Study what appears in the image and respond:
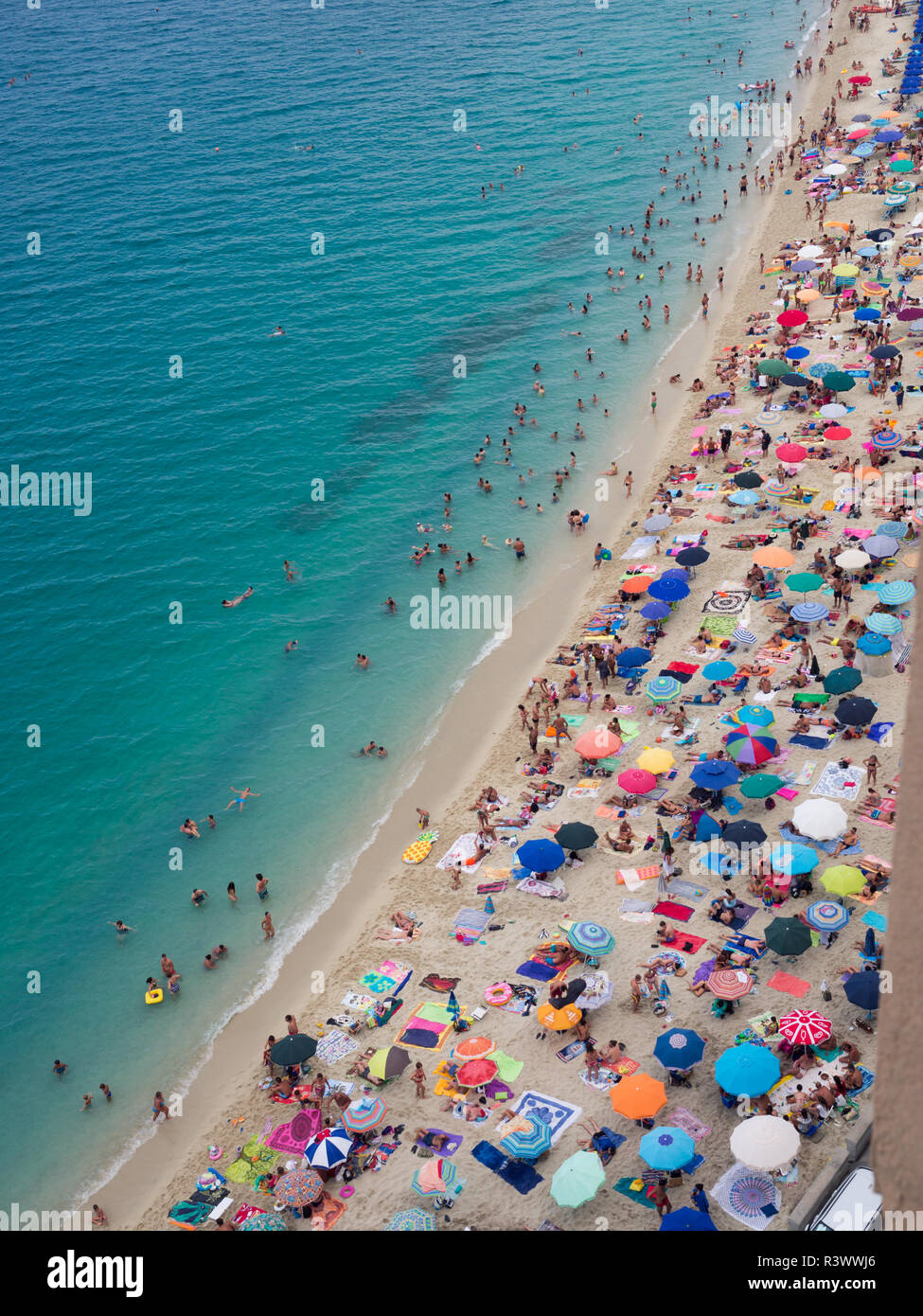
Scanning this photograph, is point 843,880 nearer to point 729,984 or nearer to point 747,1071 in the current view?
point 729,984

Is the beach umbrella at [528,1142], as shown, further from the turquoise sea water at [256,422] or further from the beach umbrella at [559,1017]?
the turquoise sea water at [256,422]

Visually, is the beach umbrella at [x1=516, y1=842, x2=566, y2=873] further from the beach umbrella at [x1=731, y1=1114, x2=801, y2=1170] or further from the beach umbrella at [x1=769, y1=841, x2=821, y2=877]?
the beach umbrella at [x1=731, y1=1114, x2=801, y2=1170]

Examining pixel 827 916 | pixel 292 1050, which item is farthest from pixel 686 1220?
pixel 292 1050

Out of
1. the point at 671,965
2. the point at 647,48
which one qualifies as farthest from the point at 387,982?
the point at 647,48

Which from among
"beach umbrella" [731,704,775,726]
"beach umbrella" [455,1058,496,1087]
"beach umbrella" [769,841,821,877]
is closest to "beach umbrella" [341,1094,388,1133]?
"beach umbrella" [455,1058,496,1087]

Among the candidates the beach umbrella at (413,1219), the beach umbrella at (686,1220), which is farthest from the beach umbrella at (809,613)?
the beach umbrella at (413,1219)
